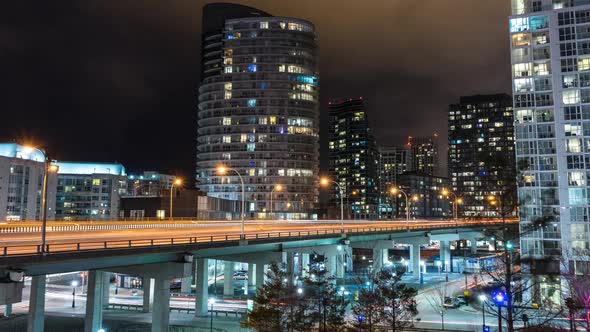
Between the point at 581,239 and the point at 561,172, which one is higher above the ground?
the point at 561,172

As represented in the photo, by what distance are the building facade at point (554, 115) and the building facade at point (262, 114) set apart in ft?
318

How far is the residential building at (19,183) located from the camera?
15288 centimetres

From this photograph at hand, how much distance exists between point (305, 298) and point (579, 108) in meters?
68.3

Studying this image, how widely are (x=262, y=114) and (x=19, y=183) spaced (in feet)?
268

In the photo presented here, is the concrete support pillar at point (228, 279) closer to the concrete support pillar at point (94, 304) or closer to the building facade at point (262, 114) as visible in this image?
the concrete support pillar at point (94, 304)

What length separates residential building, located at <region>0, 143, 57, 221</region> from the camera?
6019 inches

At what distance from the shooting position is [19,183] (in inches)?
6191

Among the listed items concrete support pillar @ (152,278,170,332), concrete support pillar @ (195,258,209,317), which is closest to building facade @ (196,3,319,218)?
concrete support pillar @ (195,258,209,317)

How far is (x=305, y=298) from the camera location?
47.4 meters

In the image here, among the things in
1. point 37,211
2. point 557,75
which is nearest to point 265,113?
point 37,211

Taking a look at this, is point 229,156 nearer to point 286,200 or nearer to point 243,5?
point 286,200

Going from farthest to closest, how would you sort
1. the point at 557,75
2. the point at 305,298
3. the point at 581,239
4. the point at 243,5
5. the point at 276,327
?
the point at 243,5 → the point at 557,75 → the point at 581,239 → the point at 305,298 → the point at 276,327

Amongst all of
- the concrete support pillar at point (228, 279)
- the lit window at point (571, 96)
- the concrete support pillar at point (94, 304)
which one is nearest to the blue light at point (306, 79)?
the concrete support pillar at point (228, 279)

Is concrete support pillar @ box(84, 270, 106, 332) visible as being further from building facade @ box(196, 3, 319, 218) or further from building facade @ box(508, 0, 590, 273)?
building facade @ box(196, 3, 319, 218)
